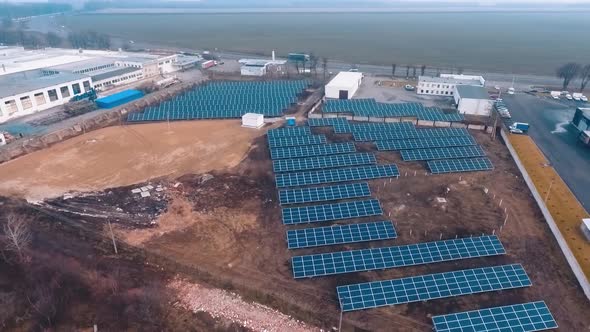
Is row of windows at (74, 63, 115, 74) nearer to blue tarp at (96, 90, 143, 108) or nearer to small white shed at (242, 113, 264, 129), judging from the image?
blue tarp at (96, 90, 143, 108)

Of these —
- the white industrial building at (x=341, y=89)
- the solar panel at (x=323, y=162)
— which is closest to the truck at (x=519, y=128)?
the solar panel at (x=323, y=162)

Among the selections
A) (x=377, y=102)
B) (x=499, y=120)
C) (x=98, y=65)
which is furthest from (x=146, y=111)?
(x=499, y=120)

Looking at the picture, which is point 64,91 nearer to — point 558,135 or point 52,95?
point 52,95

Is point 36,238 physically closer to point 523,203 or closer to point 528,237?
point 528,237

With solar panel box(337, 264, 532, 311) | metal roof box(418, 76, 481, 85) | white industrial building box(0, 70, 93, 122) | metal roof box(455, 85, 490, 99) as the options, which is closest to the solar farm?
solar panel box(337, 264, 532, 311)

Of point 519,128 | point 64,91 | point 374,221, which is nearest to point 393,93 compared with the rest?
point 519,128

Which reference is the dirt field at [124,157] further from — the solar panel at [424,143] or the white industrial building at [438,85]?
the white industrial building at [438,85]

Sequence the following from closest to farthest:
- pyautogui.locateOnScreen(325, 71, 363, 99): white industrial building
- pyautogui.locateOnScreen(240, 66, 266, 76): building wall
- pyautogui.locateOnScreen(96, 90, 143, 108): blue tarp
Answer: pyautogui.locateOnScreen(96, 90, 143, 108): blue tarp
pyautogui.locateOnScreen(325, 71, 363, 99): white industrial building
pyautogui.locateOnScreen(240, 66, 266, 76): building wall
